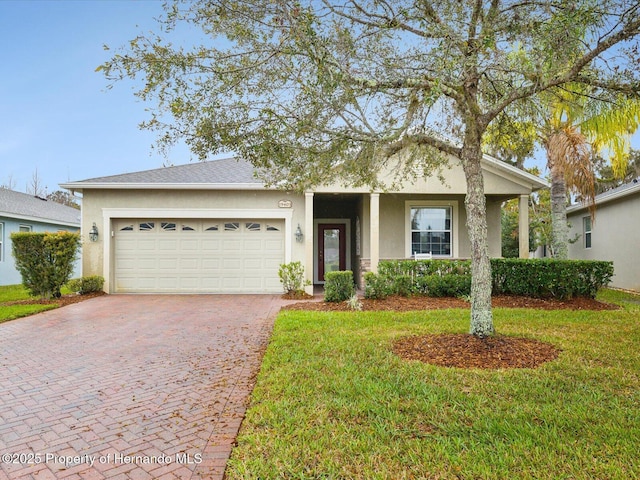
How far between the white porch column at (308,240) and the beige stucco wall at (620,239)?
885 centimetres

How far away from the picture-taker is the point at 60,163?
31.7 metres

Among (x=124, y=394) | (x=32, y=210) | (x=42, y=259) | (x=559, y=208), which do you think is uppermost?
(x=32, y=210)

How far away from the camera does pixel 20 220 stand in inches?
619

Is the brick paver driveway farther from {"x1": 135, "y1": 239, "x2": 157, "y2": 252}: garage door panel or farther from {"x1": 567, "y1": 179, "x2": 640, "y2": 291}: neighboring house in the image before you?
{"x1": 567, "y1": 179, "x2": 640, "y2": 291}: neighboring house

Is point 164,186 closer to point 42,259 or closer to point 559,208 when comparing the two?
point 42,259

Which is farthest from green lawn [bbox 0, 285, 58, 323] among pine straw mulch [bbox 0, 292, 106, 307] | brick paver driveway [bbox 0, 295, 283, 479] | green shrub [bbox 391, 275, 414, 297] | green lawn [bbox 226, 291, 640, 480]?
green shrub [bbox 391, 275, 414, 297]

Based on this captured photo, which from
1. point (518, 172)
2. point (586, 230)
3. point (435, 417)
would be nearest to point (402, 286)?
point (518, 172)

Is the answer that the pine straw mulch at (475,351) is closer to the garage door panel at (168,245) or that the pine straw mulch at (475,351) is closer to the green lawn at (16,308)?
the green lawn at (16,308)

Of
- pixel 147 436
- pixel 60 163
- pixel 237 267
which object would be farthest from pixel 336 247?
pixel 60 163

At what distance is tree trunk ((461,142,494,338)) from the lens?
5.44 m

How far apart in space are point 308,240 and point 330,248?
4173 mm

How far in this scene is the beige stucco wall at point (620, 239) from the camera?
12449 millimetres

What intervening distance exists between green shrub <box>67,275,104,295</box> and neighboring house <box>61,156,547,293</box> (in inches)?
12.0

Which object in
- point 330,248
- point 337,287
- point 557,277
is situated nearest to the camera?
point 557,277
